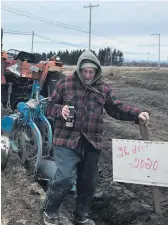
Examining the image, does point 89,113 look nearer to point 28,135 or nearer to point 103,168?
point 28,135

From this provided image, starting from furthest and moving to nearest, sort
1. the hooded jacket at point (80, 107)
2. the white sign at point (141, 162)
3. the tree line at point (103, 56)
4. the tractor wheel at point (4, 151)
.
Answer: the tree line at point (103, 56)
the tractor wheel at point (4, 151)
the white sign at point (141, 162)
the hooded jacket at point (80, 107)

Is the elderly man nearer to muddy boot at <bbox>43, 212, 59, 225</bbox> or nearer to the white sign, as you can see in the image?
muddy boot at <bbox>43, 212, 59, 225</bbox>

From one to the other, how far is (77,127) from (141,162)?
2.56 ft

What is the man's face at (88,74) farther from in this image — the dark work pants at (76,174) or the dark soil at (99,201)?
the dark soil at (99,201)

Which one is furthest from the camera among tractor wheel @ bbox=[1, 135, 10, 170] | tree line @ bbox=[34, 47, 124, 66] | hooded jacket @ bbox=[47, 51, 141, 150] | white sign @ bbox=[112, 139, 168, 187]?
tree line @ bbox=[34, 47, 124, 66]

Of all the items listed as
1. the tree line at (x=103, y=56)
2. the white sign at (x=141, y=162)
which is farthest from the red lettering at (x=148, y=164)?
the tree line at (x=103, y=56)

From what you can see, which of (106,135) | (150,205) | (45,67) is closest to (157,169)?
(150,205)

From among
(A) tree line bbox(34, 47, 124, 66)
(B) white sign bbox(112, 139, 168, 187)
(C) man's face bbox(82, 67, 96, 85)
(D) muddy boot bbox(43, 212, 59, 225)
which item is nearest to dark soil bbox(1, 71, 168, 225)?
(D) muddy boot bbox(43, 212, 59, 225)

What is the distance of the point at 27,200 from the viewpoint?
441 centimetres

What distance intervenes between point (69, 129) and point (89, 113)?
230 mm

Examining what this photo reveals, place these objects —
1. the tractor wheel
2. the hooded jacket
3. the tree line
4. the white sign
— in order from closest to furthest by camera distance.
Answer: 1. the hooded jacket
2. the white sign
3. the tractor wheel
4. the tree line

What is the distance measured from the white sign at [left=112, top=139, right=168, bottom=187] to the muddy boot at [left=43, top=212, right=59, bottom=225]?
72 cm

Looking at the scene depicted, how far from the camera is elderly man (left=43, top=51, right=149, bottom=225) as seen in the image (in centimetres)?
374

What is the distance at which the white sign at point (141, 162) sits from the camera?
158 inches
